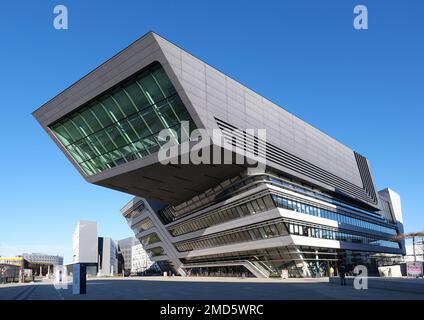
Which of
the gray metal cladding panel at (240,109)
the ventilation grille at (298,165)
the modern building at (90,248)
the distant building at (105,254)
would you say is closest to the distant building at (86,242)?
the modern building at (90,248)

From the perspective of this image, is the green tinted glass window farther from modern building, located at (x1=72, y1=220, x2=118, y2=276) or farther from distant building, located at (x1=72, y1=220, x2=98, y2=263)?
distant building, located at (x1=72, y1=220, x2=98, y2=263)

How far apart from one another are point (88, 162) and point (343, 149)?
44.3m

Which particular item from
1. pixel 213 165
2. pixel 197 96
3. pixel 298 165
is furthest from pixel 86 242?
pixel 197 96

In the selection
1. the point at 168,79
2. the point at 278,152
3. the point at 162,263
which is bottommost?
the point at 162,263

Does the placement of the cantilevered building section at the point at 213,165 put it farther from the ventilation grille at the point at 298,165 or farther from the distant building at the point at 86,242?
the distant building at the point at 86,242

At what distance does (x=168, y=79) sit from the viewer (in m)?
37.1

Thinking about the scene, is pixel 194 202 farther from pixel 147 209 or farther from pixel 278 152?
pixel 147 209

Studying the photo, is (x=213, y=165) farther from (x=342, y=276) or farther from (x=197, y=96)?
(x=342, y=276)

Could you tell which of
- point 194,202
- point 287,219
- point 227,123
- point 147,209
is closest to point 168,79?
point 227,123

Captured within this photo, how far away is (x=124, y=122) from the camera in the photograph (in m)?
42.3

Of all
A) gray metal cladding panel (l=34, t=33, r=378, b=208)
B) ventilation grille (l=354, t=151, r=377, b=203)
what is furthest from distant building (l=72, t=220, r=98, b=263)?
gray metal cladding panel (l=34, t=33, r=378, b=208)

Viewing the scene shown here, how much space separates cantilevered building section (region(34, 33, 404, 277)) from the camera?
3853cm

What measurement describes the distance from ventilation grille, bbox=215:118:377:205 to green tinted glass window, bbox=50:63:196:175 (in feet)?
15.8

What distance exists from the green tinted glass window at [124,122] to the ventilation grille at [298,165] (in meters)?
4.82
